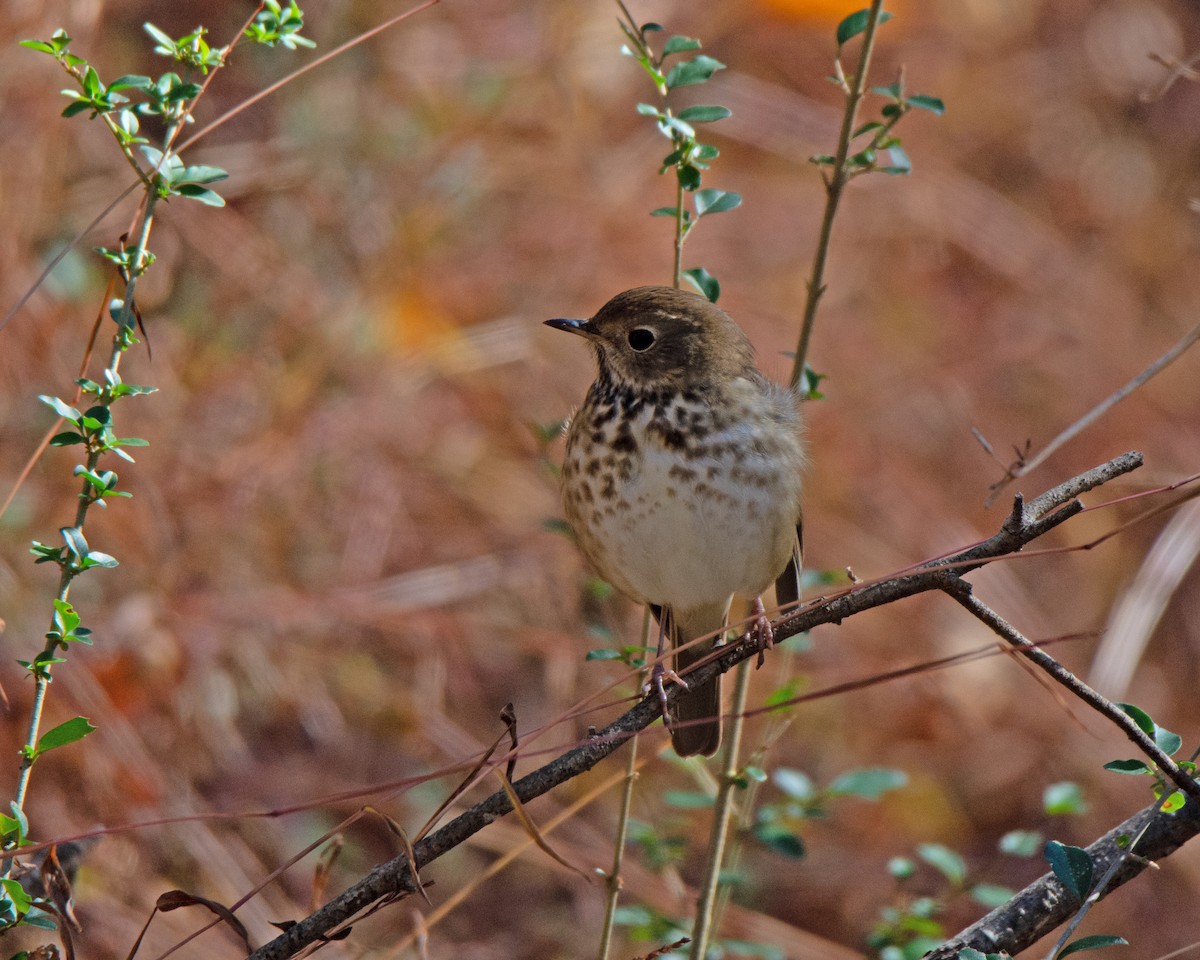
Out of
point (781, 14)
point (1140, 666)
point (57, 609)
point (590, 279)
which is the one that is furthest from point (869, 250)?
point (57, 609)

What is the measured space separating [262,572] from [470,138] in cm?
165

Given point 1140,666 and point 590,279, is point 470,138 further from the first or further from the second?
point 1140,666

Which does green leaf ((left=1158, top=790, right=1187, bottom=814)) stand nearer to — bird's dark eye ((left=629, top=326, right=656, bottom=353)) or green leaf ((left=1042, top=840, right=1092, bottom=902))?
green leaf ((left=1042, top=840, right=1092, bottom=902))

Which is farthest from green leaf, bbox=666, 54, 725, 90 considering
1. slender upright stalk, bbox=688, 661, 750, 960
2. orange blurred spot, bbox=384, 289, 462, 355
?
orange blurred spot, bbox=384, 289, 462, 355

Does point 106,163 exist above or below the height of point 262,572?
above

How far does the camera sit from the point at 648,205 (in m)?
4.68

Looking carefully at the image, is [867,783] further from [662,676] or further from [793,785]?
[662,676]

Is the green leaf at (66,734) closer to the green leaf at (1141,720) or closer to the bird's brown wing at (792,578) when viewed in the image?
the green leaf at (1141,720)

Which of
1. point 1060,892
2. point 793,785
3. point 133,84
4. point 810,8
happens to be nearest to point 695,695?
point 793,785

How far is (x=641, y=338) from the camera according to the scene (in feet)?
7.57

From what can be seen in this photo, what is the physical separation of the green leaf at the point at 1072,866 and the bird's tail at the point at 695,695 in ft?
1.98

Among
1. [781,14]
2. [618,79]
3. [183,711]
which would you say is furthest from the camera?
[781,14]

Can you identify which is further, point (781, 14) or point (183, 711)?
point (781, 14)

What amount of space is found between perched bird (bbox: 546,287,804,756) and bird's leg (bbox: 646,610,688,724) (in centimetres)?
2
